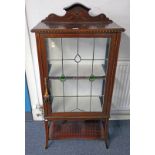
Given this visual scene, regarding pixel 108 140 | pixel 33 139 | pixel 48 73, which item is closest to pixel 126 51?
pixel 48 73

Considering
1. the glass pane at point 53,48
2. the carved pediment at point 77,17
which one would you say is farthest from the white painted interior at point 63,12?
the glass pane at point 53,48

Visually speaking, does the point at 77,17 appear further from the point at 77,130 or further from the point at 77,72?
the point at 77,130

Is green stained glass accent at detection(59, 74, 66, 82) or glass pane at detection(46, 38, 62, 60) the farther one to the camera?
green stained glass accent at detection(59, 74, 66, 82)

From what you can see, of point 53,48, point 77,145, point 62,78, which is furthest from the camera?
point 77,145

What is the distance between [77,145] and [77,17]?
3.97 ft

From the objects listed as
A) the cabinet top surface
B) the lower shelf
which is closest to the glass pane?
the cabinet top surface

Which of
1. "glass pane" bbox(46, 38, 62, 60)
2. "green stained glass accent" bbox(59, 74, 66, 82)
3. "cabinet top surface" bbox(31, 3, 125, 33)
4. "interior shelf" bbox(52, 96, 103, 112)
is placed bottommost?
"interior shelf" bbox(52, 96, 103, 112)

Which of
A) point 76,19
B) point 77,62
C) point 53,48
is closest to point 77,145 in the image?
point 77,62

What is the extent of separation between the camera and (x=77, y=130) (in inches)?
67.7

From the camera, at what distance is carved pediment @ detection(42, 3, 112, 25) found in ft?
4.25

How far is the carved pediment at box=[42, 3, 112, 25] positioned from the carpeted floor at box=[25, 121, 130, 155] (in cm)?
116

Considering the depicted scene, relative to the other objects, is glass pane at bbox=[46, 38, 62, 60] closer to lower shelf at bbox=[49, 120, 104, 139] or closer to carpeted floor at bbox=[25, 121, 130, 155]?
lower shelf at bbox=[49, 120, 104, 139]

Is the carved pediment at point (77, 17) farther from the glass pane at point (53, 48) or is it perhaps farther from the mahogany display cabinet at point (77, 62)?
the glass pane at point (53, 48)
